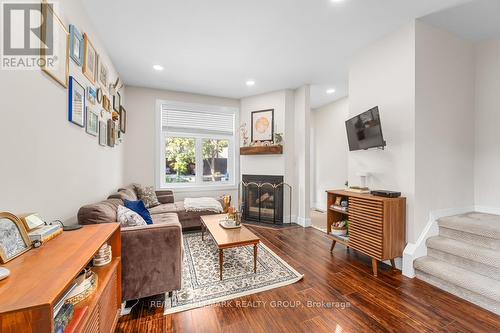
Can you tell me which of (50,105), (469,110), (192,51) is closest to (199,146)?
(192,51)

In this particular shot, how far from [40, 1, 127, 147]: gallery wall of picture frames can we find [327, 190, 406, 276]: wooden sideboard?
3.03 m

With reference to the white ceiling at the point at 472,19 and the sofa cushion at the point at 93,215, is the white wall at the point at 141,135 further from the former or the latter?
the white ceiling at the point at 472,19

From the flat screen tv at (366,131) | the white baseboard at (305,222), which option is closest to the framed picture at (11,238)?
the flat screen tv at (366,131)

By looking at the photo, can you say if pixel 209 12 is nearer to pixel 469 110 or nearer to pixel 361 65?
pixel 361 65

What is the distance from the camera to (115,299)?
1472 mm

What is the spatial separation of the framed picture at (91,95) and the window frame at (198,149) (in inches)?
79.4

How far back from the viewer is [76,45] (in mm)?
1813

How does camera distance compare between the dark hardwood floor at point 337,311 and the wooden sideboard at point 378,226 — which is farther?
the wooden sideboard at point 378,226

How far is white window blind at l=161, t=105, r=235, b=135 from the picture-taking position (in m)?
4.41

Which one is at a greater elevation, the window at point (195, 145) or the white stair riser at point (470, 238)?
the window at point (195, 145)

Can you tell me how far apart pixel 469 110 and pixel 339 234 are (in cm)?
233

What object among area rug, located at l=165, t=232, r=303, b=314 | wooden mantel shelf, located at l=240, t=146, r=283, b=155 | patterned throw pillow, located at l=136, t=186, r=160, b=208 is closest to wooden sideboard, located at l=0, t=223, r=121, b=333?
area rug, located at l=165, t=232, r=303, b=314

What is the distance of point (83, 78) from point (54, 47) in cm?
56

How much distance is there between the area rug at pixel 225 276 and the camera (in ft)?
6.04
